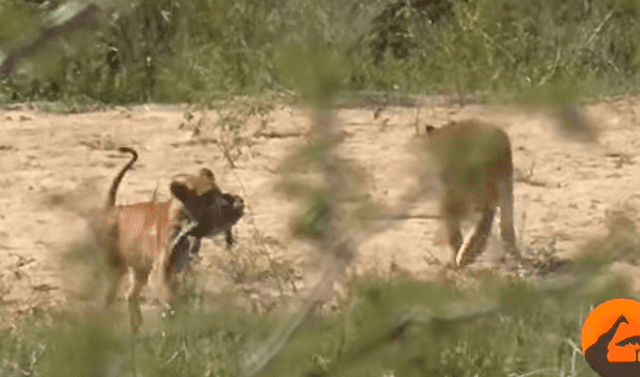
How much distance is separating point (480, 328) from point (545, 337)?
1.09 m

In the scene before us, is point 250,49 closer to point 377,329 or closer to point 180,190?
point 180,190

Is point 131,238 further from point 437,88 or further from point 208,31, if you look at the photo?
point 208,31

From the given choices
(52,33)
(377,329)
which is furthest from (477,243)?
(52,33)

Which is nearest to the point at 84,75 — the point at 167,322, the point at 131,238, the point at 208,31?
the point at 208,31

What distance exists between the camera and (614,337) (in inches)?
64.7

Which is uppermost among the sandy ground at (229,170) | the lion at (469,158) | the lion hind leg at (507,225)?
the lion at (469,158)

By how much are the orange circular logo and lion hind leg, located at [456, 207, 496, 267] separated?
88.9 inches

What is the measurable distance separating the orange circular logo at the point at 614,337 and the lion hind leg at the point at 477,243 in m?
2.26

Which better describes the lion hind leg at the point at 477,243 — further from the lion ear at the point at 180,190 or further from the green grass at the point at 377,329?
the green grass at the point at 377,329

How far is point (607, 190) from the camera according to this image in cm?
539

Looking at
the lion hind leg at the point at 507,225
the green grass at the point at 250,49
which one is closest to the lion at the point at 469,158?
the green grass at the point at 250,49

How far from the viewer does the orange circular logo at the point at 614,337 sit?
157cm

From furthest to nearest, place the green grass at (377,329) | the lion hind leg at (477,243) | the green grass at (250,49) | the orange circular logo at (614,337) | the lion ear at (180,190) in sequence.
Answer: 1. the green grass at (250,49)
2. the lion hind leg at (477,243)
3. the lion ear at (180,190)
4. the orange circular logo at (614,337)
5. the green grass at (377,329)

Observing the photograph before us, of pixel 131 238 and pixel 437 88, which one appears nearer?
pixel 437 88
